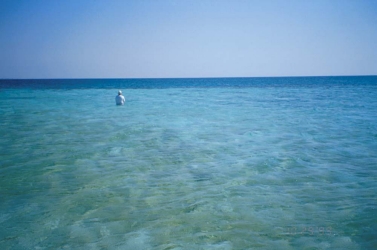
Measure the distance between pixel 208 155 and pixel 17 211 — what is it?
457cm

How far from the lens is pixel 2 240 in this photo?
3236mm

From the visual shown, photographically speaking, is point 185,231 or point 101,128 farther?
point 101,128

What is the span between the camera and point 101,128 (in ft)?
37.3

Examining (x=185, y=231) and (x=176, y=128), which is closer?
(x=185, y=231)

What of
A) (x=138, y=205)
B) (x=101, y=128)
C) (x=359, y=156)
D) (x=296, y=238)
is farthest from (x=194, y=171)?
(x=101, y=128)

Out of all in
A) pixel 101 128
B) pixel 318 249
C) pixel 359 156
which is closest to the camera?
pixel 318 249

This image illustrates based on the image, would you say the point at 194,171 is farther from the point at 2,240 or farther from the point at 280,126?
the point at 280,126

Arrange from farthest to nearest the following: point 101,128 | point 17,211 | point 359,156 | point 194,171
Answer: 1. point 101,128
2. point 359,156
3. point 194,171
4. point 17,211

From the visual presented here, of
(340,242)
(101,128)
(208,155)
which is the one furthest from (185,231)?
(101,128)

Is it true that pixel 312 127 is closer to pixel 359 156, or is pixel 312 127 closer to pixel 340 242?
pixel 359 156

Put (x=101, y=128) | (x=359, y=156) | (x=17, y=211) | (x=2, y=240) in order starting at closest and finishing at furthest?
(x=2, y=240) < (x=17, y=211) < (x=359, y=156) < (x=101, y=128)

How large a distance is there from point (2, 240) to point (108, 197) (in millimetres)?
1587

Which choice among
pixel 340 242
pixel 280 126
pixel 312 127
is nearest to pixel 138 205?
pixel 340 242

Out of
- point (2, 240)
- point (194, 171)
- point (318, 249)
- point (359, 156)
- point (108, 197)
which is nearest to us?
point (318, 249)
